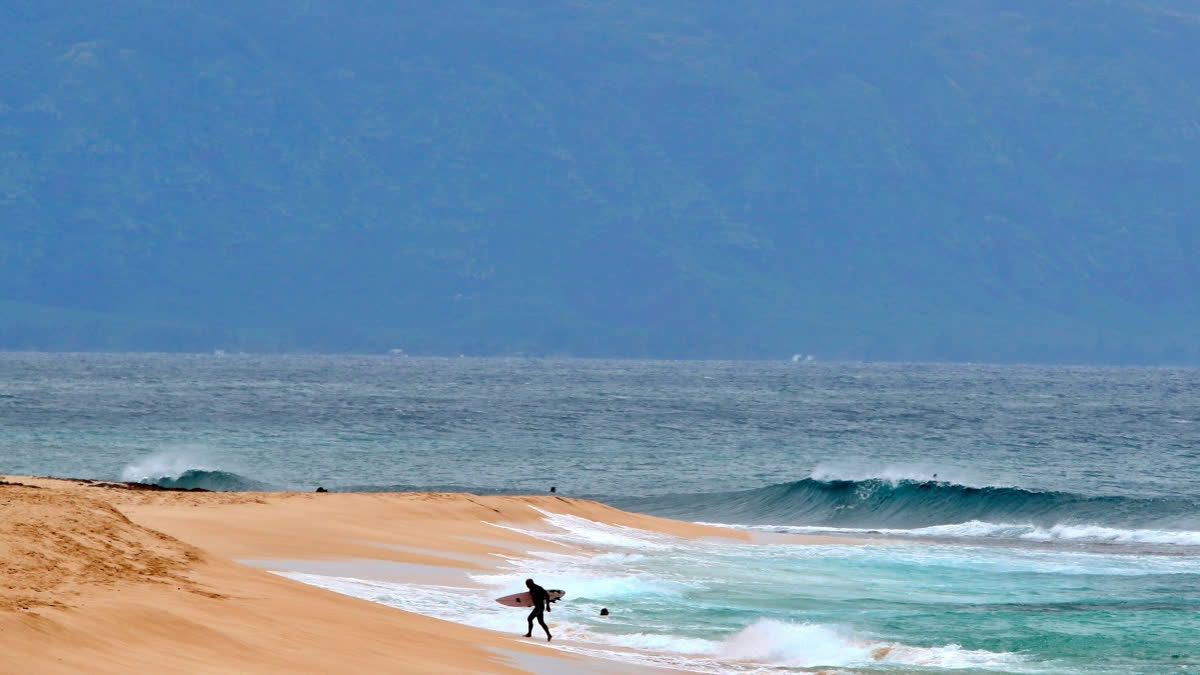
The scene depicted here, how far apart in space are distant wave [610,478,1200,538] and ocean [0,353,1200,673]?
16 cm

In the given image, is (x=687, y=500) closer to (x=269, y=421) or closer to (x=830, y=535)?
(x=830, y=535)

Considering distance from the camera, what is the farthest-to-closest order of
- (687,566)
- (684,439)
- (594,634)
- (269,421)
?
1. (269,421)
2. (684,439)
3. (687,566)
4. (594,634)

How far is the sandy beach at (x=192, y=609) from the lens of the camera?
16188mm

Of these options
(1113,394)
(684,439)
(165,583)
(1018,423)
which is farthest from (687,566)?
(1113,394)

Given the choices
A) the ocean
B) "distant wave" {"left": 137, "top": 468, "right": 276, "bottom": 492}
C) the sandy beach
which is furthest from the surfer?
"distant wave" {"left": 137, "top": 468, "right": 276, "bottom": 492}

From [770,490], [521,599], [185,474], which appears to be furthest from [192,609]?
[185,474]

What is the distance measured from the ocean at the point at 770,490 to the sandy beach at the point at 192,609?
79.4 inches

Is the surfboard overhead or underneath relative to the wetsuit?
overhead

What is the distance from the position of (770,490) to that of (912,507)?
5.50 metres

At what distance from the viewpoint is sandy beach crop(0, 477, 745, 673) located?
16188 mm

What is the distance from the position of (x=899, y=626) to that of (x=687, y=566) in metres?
7.93

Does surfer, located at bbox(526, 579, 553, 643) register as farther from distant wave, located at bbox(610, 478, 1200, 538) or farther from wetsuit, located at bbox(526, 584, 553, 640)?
distant wave, located at bbox(610, 478, 1200, 538)

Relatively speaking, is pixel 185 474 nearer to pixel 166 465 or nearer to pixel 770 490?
pixel 166 465

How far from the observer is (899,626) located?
2438 cm
